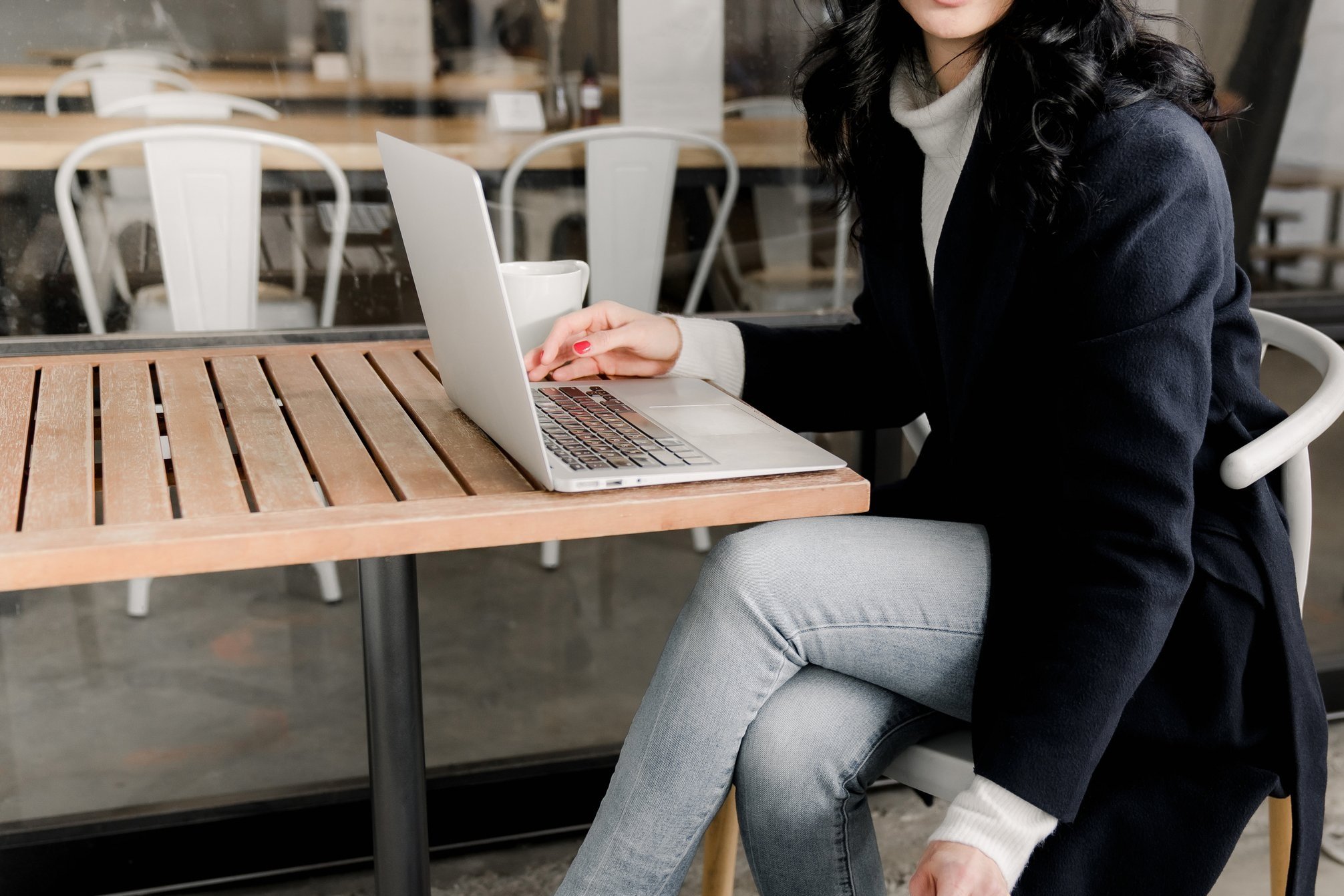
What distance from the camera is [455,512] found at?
85cm

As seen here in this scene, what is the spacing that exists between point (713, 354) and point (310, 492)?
55 cm

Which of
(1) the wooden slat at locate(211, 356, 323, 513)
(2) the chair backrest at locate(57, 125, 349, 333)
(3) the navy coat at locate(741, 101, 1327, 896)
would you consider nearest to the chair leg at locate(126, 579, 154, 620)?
(2) the chair backrest at locate(57, 125, 349, 333)

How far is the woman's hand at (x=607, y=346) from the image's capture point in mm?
1160

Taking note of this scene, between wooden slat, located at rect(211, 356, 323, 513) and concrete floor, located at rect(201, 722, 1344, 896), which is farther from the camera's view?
concrete floor, located at rect(201, 722, 1344, 896)

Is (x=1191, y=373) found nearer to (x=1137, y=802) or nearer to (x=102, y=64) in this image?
(x=1137, y=802)

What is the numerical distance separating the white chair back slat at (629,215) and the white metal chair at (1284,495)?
673 millimetres

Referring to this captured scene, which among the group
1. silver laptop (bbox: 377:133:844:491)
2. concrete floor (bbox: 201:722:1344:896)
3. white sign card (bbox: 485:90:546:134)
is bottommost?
concrete floor (bbox: 201:722:1344:896)

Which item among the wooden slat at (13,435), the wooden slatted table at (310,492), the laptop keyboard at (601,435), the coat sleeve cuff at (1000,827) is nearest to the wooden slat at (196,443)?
the wooden slatted table at (310,492)

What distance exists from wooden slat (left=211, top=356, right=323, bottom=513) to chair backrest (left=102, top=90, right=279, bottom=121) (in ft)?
1.89

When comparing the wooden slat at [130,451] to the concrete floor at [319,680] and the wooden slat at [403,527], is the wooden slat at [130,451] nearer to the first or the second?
the wooden slat at [403,527]

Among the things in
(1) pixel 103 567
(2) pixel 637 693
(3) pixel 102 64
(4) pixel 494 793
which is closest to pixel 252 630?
(4) pixel 494 793

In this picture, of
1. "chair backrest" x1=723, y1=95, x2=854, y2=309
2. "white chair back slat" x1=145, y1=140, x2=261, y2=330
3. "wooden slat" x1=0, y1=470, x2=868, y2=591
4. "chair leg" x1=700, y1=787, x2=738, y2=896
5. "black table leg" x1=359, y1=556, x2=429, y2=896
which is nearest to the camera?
"wooden slat" x1=0, y1=470, x2=868, y2=591

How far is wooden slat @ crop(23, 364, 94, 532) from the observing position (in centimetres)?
83

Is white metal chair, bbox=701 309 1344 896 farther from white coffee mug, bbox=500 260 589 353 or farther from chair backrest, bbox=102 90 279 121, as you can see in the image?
chair backrest, bbox=102 90 279 121
